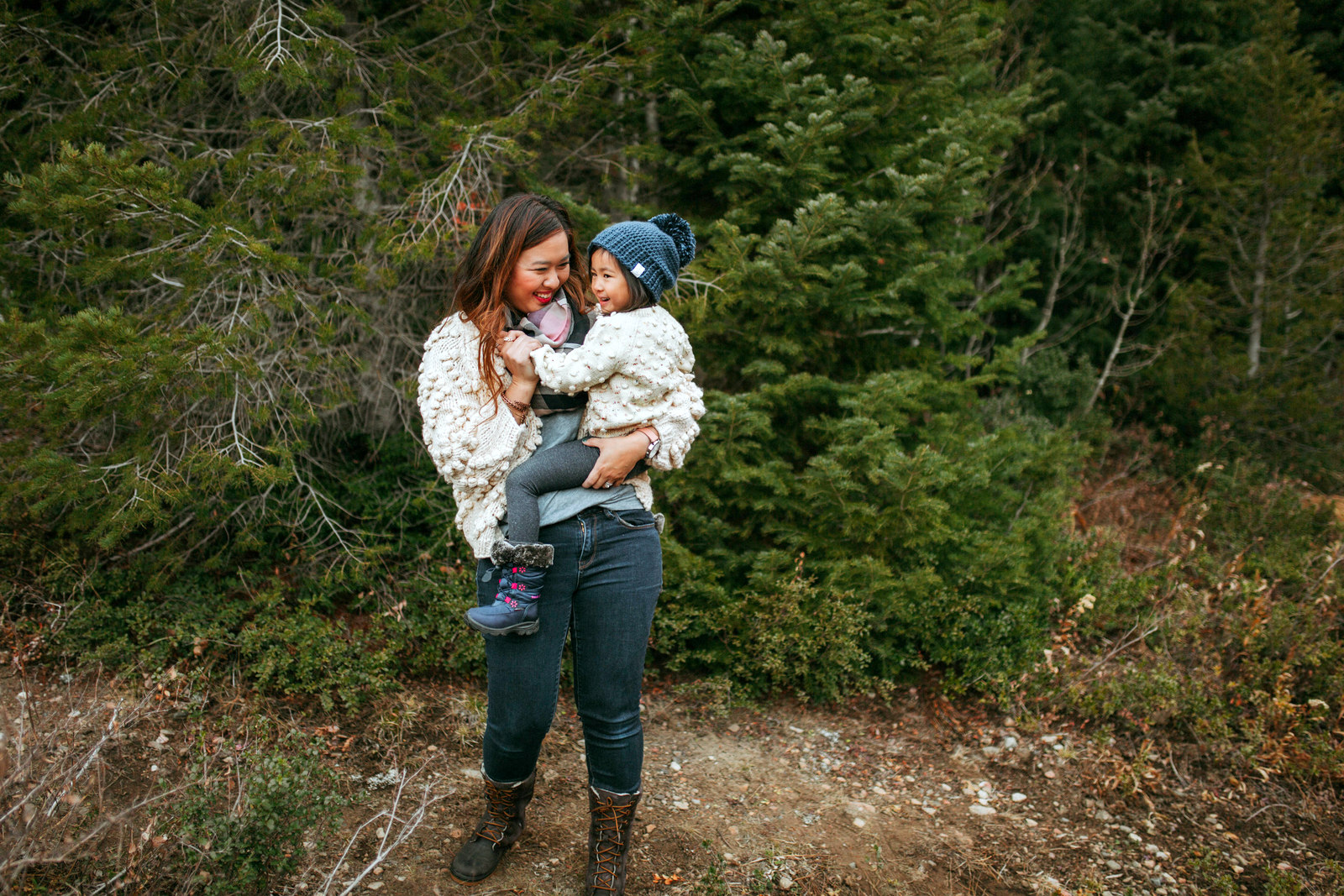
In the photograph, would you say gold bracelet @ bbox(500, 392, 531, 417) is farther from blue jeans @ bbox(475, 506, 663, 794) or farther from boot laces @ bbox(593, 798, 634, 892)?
boot laces @ bbox(593, 798, 634, 892)

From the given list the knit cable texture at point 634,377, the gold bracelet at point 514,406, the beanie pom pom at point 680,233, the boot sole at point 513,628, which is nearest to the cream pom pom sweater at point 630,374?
the knit cable texture at point 634,377

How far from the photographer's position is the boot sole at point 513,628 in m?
2.10

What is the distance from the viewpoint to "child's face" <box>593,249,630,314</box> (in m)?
2.19

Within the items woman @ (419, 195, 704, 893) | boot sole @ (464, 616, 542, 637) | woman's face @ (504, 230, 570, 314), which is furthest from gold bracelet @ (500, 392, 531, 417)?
boot sole @ (464, 616, 542, 637)

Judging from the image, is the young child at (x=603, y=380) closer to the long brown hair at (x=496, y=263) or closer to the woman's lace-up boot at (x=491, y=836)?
the long brown hair at (x=496, y=263)

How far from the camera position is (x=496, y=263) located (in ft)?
7.23

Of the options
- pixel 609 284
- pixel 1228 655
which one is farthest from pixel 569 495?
pixel 1228 655

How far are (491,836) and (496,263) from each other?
1.82 meters

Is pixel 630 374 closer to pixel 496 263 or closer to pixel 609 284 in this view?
pixel 609 284

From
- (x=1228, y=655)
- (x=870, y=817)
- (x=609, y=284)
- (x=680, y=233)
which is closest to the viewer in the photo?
(x=609, y=284)

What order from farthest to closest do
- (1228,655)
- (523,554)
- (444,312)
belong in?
1. (444,312)
2. (1228,655)
3. (523,554)

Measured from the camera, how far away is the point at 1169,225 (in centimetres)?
810

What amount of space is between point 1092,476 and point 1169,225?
3063mm

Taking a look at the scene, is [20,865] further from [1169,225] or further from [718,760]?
[1169,225]
